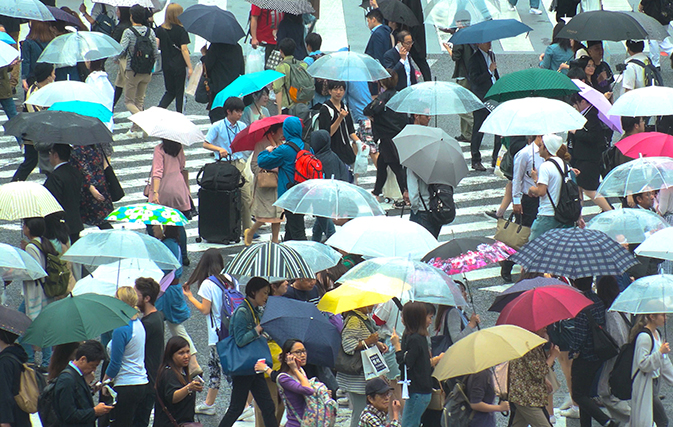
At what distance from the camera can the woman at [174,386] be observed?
727 cm

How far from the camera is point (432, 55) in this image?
19.8 m

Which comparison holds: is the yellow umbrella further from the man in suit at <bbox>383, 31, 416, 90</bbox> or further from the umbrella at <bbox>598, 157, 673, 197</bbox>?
the man in suit at <bbox>383, 31, 416, 90</bbox>

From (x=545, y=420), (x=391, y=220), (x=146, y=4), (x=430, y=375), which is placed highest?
(x=146, y=4)

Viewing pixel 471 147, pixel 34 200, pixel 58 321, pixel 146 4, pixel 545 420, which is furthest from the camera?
pixel 146 4

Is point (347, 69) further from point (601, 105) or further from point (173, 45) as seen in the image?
point (173, 45)

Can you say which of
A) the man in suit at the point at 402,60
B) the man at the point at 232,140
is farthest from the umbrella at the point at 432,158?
the man in suit at the point at 402,60

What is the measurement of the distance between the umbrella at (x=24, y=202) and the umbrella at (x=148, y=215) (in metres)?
0.60

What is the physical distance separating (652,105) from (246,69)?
6.81 metres

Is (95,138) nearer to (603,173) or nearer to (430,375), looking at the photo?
(430,375)

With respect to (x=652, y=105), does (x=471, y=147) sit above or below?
below

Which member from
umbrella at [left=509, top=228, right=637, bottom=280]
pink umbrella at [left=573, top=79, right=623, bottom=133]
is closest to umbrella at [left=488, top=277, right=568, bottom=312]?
umbrella at [left=509, top=228, right=637, bottom=280]

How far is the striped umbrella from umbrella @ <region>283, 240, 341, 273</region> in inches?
14.2

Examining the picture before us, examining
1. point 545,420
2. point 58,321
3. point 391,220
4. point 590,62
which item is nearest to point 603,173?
point 590,62

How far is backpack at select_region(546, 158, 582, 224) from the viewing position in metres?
10.6
